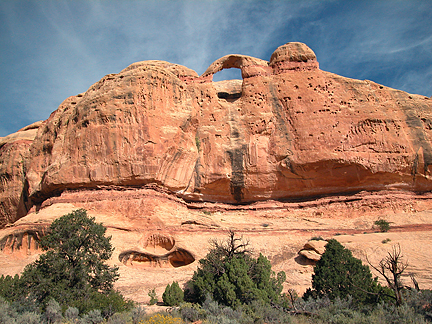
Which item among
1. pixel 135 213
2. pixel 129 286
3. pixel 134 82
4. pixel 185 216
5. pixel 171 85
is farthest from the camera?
pixel 171 85

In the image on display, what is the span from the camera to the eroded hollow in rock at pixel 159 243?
16.4 m

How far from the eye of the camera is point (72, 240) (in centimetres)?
1066

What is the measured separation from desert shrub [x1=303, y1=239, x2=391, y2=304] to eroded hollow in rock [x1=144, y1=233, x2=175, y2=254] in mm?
7540

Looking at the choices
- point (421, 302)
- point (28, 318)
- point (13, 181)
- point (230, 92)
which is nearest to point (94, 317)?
point (28, 318)

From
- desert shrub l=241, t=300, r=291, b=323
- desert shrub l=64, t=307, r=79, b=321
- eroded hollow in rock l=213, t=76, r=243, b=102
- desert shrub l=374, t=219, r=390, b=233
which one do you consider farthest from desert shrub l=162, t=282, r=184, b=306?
eroded hollow in rock l=213, t=76, r=243, b=102

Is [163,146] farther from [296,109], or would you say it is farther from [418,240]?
[418,240]

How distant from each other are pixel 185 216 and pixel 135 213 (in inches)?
110

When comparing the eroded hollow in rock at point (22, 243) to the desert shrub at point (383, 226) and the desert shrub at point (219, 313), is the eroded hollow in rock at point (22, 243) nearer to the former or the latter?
the desert shrub at point (219, 313)

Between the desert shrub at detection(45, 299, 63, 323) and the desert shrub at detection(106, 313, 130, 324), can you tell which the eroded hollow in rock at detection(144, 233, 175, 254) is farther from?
the desert shrub at detection(45, 299, 63, 323)

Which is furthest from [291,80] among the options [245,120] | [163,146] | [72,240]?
[72,240]

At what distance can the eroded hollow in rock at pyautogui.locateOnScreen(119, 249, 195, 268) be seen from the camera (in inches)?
596

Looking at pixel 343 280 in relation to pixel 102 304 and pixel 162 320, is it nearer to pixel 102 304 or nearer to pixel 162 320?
pixel 162 320

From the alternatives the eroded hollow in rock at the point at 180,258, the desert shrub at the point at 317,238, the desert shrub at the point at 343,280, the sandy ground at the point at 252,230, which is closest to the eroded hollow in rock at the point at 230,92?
the sandy ground at the point at 252,230

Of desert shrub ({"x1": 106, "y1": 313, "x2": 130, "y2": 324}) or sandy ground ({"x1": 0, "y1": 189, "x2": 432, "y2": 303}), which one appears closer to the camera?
desert shrub ({"x1": 106, "y1": 313, "x2": 130, "y2": 324})
